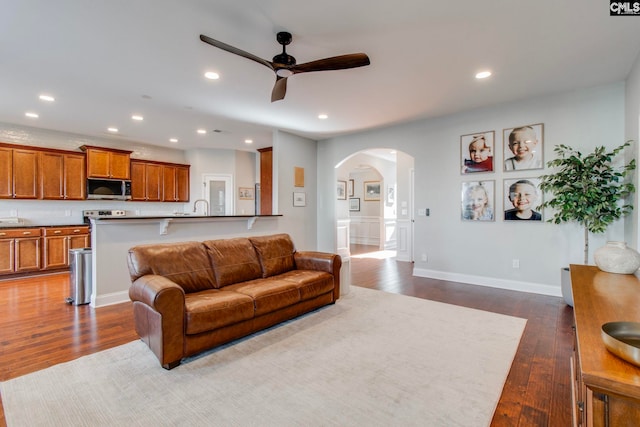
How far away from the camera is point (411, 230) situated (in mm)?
7090

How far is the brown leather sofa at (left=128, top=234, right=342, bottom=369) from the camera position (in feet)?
7.51

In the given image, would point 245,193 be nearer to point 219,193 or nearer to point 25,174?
point 219,193

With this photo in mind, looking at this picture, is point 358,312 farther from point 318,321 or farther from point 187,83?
point 187,83

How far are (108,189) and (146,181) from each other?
824mm

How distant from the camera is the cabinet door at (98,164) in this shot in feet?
20.3

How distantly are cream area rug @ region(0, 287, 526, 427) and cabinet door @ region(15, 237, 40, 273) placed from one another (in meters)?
4.36

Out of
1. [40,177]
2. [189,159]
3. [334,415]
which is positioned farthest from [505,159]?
[40,177]

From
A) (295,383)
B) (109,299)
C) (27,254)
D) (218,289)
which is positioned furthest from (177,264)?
(27,254)

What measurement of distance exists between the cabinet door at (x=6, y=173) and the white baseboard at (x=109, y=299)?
349cm

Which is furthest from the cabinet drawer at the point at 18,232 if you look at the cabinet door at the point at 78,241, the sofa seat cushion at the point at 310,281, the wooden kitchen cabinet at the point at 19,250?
the sofa seat cushion at the point at 310,281

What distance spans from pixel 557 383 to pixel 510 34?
2.81 meters

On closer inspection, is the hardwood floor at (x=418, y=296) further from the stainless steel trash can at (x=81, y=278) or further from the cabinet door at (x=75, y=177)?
the cabinet door at (x=75, y=177)

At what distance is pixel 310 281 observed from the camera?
331 cm

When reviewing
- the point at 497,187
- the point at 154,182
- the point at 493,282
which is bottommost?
the point at 493,282
